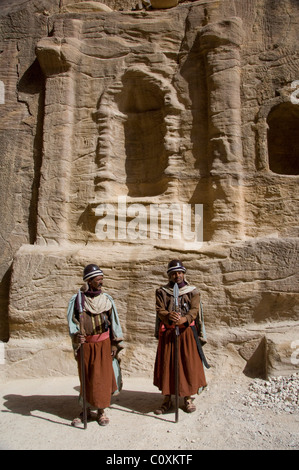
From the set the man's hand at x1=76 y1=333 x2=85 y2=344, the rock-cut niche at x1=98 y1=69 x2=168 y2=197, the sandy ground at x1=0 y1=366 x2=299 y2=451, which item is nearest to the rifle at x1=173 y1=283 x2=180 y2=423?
the sandy ground at x1=0 y1=366 x2=299 y2=451

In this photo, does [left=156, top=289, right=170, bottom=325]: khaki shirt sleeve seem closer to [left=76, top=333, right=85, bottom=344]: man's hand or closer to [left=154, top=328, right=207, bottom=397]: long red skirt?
[left=154, top=328, right=207, bottom=397]: long red skirt

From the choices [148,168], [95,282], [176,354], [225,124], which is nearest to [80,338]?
[95,282]

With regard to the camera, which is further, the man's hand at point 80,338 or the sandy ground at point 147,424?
the man's hand at point 80,338

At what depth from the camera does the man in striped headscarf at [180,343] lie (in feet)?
14.6

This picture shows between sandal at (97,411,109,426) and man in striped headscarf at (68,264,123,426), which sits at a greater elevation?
man in striped headscarf at (68,264,123,426)

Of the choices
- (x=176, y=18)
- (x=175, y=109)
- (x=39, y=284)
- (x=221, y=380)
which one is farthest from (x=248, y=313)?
(x=176, y=18)

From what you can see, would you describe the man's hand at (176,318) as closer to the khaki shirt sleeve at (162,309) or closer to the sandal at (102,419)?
the khaki shirt sleeve at (162,309)

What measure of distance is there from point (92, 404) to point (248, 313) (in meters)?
2.71

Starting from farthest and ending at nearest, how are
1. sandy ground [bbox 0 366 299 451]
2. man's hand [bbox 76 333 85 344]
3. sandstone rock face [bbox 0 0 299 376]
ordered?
sandstone rock face [bbox 0 0 299 376] → man's hand [bbox 76 333 85 344] → sandy ground [bbox 0 366 299 451]

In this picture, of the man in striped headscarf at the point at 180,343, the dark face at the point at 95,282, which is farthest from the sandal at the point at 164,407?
the dark face at the point at 95,282

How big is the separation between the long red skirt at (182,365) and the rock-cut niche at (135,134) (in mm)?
3242

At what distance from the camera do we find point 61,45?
24.0ft

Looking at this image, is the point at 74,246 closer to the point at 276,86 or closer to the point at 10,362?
the point at 10,362

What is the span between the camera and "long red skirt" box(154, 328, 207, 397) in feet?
14.6
